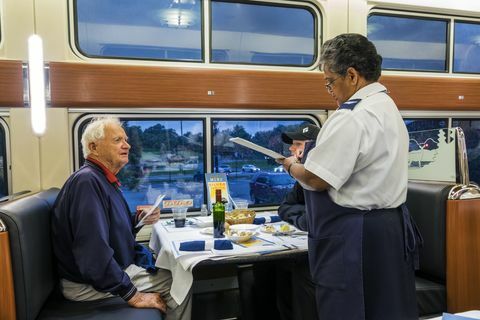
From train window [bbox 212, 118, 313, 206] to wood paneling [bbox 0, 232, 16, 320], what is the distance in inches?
74.6

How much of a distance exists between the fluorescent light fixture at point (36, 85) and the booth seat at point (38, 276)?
67 cm

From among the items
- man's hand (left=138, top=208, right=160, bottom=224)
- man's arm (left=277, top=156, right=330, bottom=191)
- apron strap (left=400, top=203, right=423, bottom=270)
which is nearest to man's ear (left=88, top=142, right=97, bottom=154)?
man's hand (left=138, top=208, right=160, bottom=224)

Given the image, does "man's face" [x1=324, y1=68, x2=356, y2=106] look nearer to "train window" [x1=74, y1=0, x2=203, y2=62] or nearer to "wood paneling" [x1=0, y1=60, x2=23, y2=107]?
"train window" [x1=74, y1=0, x2=203, y2=62]

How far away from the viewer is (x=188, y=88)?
2965mm

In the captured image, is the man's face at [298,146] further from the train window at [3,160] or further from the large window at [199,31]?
the train window at [3,160]

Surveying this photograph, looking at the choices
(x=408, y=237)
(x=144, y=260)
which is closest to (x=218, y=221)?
(x=144, y=260)

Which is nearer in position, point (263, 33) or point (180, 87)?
point (180, 87)

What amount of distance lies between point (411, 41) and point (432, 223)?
2423 millimetres

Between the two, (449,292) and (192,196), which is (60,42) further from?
(449,292)

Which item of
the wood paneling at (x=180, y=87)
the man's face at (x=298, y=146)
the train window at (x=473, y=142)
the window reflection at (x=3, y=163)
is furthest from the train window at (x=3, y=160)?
the train window at (x=473, y=142)

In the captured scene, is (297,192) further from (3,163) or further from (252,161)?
(3,163)

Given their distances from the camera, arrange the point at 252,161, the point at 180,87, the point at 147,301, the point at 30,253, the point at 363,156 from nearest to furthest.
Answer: the point at 363,156, the point at 30,253, the point at 147,301, the point at 180,87, the point at 252,161

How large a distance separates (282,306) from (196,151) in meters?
1.46

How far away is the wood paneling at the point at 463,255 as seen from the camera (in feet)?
7.51
